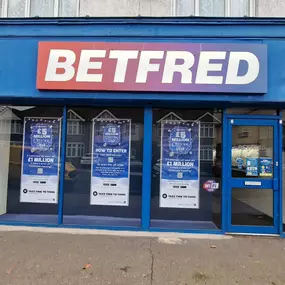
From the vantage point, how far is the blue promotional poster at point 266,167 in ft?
18.6

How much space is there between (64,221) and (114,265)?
87.0 inches

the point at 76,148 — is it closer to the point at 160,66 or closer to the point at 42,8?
the point at 160,66

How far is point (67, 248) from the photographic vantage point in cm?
479

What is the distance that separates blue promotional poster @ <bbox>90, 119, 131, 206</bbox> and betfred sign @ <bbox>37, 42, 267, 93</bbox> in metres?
1.06

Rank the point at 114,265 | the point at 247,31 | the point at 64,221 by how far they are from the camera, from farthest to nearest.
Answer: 1. the point at 64,221
2. the point at 247,31
3. the point at 114,265

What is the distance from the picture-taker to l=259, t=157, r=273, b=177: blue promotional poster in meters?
5.67

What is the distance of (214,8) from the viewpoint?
6.11 meters

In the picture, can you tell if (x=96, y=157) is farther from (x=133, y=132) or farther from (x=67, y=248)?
(x=67, y=248)

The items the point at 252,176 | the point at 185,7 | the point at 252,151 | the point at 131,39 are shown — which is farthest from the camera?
the point at 185,7

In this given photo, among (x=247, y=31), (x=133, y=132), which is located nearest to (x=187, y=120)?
(x=133, y=132)

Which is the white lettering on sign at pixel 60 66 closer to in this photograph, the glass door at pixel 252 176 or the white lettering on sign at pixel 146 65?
the white lettering on sign at pixel 146 65

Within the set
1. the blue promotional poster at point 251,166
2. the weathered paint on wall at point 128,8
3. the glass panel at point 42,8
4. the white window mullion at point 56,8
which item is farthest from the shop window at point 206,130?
the glass panel at point 42,8

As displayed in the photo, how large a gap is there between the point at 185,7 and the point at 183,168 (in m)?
3.40

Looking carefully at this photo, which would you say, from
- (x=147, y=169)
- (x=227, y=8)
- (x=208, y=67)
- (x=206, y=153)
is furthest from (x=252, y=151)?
(x=227, y=8)
